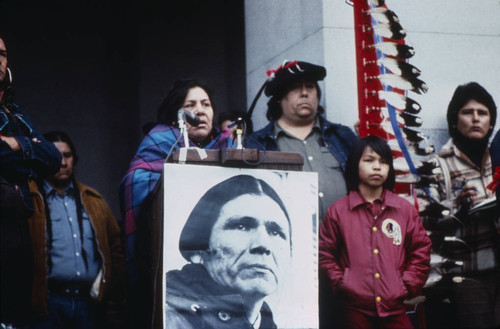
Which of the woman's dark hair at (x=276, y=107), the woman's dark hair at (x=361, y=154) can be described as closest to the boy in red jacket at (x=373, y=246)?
the woman's dark hair at (x=361, y=154)

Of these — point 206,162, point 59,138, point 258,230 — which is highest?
point 59,138

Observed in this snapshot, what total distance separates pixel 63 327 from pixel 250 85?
2509mm

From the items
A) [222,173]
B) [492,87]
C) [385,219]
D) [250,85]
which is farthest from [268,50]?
[222,173]

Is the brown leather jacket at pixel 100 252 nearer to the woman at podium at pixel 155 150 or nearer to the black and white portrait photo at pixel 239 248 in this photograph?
the woman at podium at pixel 155 150

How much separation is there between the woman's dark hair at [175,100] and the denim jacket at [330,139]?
387 millimetres

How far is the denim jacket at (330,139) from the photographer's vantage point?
17.1ft

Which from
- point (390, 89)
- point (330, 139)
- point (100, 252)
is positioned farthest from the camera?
point (100, 252)

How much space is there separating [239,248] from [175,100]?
131cm

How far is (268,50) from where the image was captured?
6621mm

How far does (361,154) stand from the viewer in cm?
495

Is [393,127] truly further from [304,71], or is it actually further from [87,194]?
[87,194]

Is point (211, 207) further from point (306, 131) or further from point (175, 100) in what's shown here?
point (306, 131)

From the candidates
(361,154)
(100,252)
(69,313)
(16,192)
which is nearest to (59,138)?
(100,252)

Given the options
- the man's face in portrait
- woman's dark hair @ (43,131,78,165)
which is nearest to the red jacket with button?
the man's face in portrait
